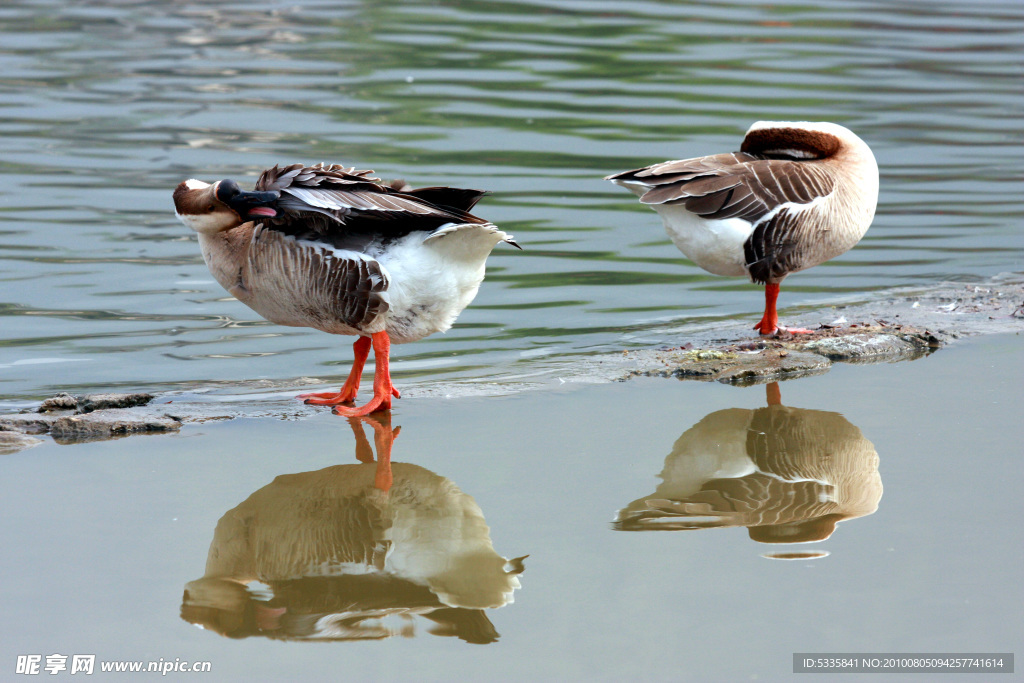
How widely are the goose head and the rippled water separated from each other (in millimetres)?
1124

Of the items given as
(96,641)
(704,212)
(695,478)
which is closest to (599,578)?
(695,478)

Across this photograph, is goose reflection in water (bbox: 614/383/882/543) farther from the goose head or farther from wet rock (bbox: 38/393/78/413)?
wet rock (bbox: 38/393/78/413)

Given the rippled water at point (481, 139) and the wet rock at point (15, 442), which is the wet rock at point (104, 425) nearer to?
the wet rock at point (15, 442)

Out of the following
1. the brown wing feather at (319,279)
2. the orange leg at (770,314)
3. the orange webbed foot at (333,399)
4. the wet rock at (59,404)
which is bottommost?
the orange webbed foot at (333,399)

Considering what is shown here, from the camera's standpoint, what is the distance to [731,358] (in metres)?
6.01

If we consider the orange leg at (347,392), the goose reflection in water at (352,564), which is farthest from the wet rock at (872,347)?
the goose reflection in water at (352,564)

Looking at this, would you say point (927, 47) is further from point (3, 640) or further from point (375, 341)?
point (3, 640)

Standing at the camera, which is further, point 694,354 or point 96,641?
point 694,354

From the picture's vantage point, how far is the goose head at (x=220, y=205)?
16.1 ft

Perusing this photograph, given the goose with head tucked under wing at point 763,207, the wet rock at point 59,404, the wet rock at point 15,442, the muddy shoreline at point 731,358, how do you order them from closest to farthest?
the wet rock at point 15,442 < the muddy shoreline at point 731,358 < the wet rock at point 59,404 < the goose with head tucked under wing at point 763,207

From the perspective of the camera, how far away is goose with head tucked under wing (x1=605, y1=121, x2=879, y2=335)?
6230mm

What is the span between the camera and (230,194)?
197 inches

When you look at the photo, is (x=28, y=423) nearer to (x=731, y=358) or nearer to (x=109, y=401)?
(x=109, y=401)

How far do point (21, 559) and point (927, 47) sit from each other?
17.7 m
